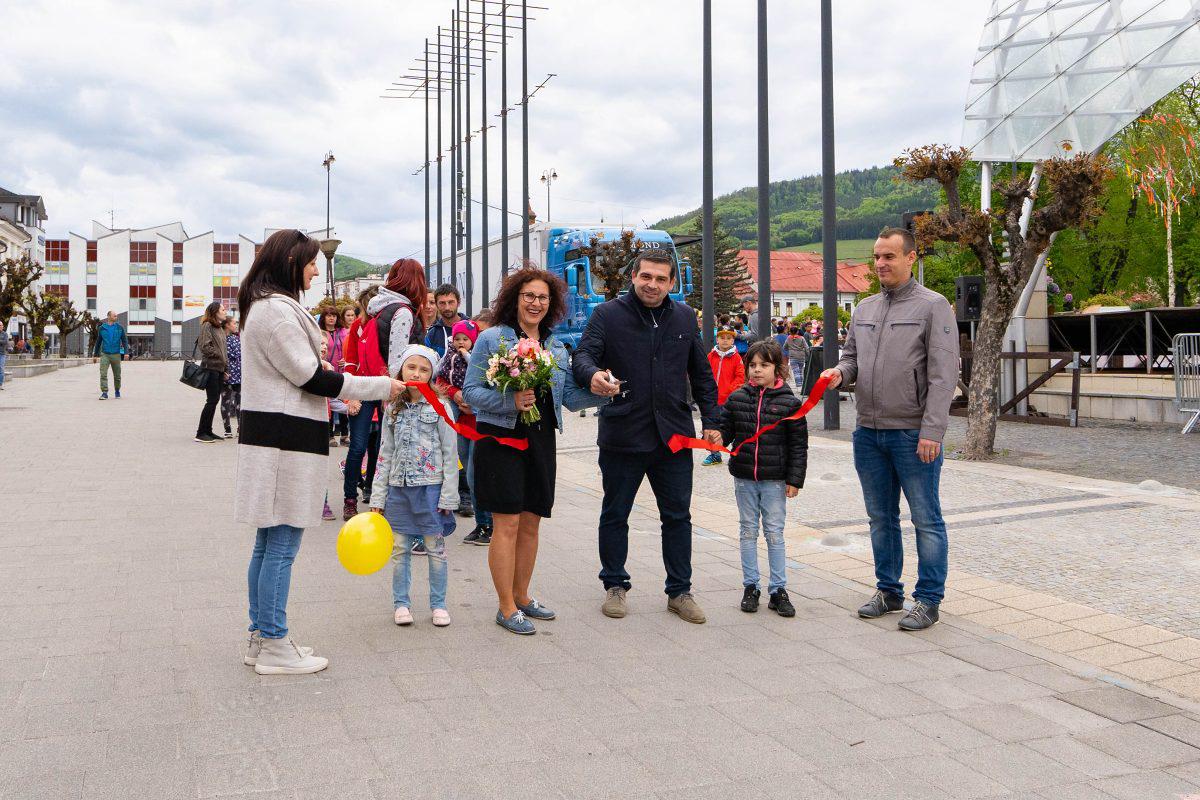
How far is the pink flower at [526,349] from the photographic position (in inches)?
206

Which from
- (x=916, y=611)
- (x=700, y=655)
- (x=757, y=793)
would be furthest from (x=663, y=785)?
(x=916, y=611)

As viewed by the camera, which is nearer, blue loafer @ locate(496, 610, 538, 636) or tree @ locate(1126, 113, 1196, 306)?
blue loafer @ locate(496, 610, 538, 636)

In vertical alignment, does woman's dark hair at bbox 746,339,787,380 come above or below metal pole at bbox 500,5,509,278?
below

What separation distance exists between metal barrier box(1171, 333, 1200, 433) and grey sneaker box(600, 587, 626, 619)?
551 inches

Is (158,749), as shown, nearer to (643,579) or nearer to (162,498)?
(643,579)

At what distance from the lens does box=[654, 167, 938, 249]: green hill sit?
10265 cm

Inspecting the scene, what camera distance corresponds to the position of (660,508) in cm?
596

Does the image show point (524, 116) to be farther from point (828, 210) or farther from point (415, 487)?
point (415, 487)

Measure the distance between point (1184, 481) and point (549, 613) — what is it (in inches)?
333

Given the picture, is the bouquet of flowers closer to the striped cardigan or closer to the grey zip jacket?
the striped cardigan

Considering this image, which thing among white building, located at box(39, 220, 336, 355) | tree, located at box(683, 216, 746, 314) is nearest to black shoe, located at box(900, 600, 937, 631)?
tree, located at box(683, 216, 746, 314)

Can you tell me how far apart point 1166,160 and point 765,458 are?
34.9m

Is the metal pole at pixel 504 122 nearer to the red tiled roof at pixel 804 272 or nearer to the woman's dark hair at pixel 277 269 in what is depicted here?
the woman's dark hair at pixel 277 269

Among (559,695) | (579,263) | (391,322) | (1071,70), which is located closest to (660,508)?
(559,695)
